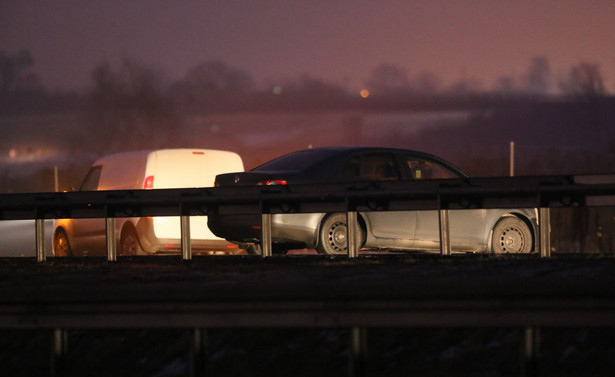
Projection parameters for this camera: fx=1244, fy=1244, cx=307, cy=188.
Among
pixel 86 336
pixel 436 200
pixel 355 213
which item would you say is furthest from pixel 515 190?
pixel 86 336

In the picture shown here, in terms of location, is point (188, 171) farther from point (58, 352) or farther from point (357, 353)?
point (357, 353)

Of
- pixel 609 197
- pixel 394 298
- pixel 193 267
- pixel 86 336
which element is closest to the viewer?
pixel 394 298

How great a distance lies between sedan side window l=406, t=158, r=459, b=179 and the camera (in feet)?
57.2

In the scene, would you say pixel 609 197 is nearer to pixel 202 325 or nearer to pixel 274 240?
pixel 274 240

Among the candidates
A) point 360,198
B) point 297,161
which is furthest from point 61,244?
point 360,198

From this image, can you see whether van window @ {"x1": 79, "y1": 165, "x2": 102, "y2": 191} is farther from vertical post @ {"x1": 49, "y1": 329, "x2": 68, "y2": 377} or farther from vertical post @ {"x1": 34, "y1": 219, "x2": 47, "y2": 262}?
vertical post @ {"x1": 49, "y1": 329, "x2": 68, "y2": 377}

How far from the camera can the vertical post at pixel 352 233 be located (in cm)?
1519

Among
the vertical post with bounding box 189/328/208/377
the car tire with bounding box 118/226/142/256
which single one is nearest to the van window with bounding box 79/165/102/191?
the car tire with bounding box 118/226/142/256

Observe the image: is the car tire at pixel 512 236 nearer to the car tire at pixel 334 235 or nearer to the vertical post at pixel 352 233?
the car tire at pixel 334 235

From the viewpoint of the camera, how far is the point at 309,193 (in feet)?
50.3

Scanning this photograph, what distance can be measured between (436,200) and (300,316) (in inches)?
298

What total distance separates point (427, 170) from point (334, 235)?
6.35 ft

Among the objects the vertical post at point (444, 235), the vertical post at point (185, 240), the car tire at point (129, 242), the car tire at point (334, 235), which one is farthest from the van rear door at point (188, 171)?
the vertical post at point (444, 235)

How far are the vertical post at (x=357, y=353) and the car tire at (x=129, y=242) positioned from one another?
1178 centimetres
